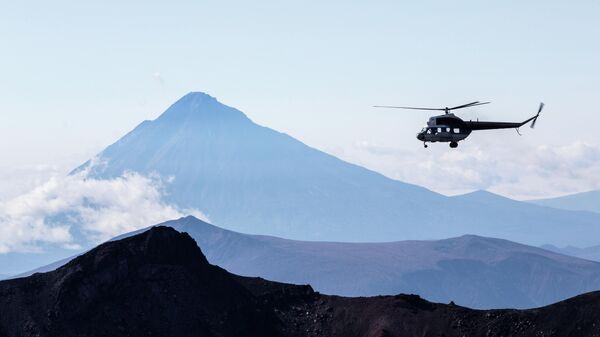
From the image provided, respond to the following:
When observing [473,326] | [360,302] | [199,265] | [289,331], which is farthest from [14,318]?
[473,326]

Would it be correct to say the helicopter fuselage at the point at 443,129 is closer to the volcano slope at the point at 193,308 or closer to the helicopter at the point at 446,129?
the helicopter at the point at 446,129

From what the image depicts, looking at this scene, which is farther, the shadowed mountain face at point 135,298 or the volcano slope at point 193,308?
the shadowed mountain face at point 135,298

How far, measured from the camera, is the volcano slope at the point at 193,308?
120562mm

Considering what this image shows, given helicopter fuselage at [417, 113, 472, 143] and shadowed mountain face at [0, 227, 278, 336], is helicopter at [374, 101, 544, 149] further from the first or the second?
shadowed mountain face at [0, 227, 278, 336]

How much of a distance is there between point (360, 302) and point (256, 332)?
13836 millimetres

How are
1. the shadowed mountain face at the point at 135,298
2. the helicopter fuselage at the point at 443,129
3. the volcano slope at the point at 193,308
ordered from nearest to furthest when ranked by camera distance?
the volcano slope at the point at 193,308, the shadowed mountain face at the point at 135,298, the helicopter fuselage at the point at 443,129

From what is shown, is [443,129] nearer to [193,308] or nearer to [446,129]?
[446,129]

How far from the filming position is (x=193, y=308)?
12625 centimetres

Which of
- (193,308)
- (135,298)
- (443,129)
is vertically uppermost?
(443,129)

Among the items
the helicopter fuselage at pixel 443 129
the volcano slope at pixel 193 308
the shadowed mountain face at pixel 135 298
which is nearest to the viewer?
the volcano slope at pixel 193 308

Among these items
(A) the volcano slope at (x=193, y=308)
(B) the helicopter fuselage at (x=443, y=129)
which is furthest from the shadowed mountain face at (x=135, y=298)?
(B) the helicopter fuselage at (x=443, y=129)

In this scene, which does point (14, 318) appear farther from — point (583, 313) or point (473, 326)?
point (583, 313)

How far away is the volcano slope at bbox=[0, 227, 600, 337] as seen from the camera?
121 metres

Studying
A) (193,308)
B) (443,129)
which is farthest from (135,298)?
(443,129)
